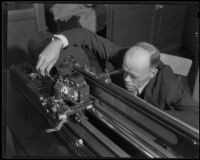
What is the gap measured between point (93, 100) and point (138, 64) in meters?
0.24

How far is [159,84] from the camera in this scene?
966 millimetres

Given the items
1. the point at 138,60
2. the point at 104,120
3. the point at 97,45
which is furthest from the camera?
the point at 97,45

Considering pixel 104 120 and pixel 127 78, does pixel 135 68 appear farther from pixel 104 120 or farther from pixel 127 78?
pixel 104 120

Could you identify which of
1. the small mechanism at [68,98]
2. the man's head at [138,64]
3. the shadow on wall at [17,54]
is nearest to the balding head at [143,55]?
the man's head at [138,64]

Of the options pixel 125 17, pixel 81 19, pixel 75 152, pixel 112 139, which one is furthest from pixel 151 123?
pixel 125 17

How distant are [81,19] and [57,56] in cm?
123

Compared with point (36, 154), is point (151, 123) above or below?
above

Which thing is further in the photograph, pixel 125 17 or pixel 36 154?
pixel 125 17

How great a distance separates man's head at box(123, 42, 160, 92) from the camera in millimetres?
908

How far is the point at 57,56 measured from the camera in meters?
0.96

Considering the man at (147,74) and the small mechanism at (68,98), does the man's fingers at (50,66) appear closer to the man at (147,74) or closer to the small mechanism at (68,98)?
the man at (147,74)

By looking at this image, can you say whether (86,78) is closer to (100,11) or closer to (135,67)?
(135,67)

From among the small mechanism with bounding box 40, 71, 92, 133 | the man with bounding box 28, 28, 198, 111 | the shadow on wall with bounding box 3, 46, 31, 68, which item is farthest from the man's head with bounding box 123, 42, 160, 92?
the shadow on wall with bounding box 3, 46, 31, 68

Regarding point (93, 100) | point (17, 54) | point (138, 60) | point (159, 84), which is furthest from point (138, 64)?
point (17, 54)
